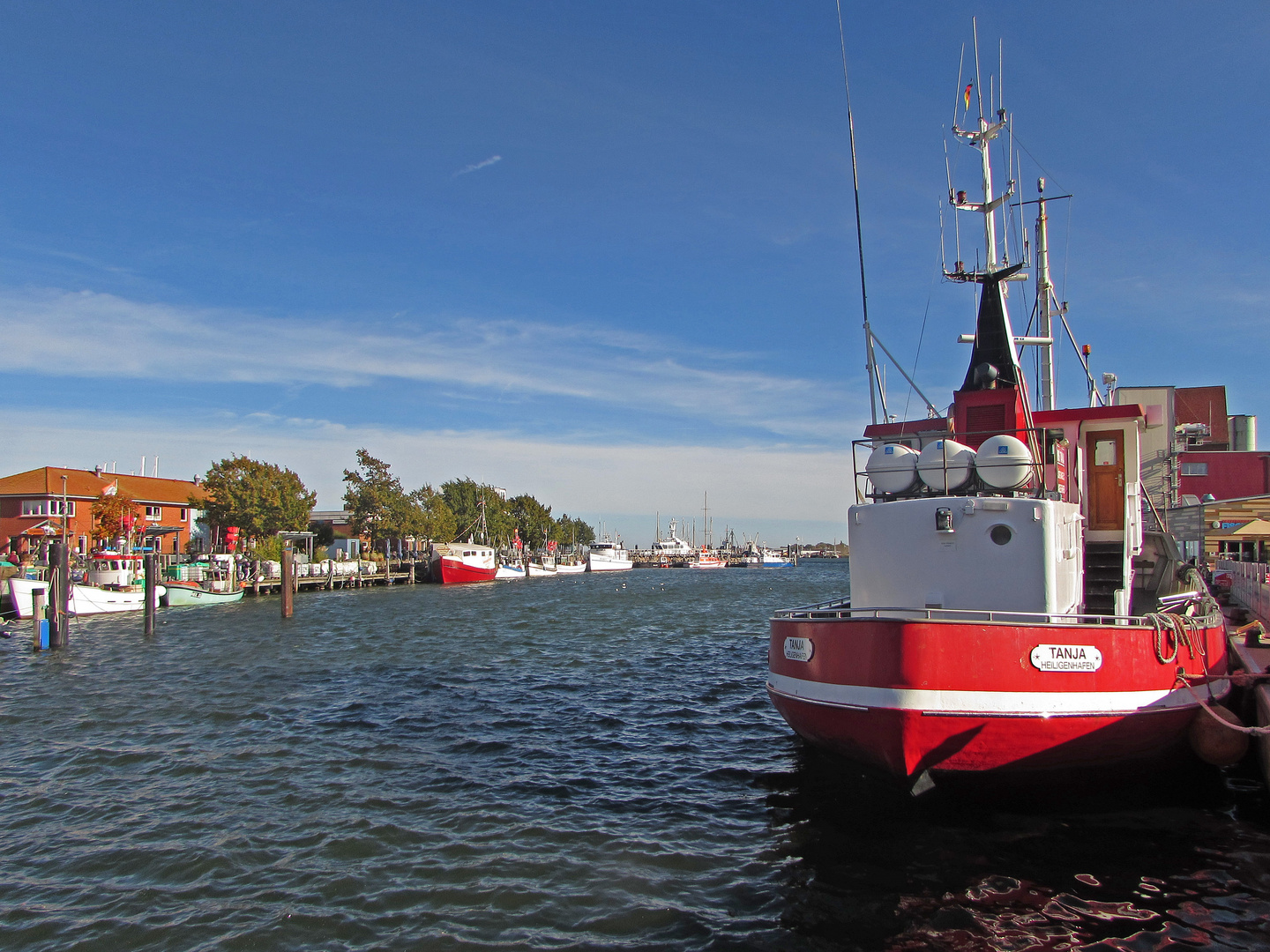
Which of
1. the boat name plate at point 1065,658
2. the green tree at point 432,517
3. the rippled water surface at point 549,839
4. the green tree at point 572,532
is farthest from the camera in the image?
the green tree at point 572,532

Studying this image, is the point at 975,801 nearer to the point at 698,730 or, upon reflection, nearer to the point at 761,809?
the point at 761,809

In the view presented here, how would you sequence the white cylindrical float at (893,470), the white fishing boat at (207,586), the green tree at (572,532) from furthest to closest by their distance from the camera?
the green tree at (572,532)
the white fishing boat at (207,586)
the white cylindrical float at (893,470)

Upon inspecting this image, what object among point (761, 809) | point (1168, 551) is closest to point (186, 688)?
point (761, 809)

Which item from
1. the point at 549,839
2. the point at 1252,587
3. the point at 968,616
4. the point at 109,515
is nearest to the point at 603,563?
the point at 109,515

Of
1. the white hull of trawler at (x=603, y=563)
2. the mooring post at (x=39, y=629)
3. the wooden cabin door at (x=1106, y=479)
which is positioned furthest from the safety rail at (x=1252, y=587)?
the white hull of trawler at (x=603, y=563)

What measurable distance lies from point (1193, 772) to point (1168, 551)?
486 cm

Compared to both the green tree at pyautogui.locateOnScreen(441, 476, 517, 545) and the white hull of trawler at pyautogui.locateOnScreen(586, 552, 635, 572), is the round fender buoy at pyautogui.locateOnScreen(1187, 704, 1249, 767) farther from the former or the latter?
the white hull of trawler at pyautogui.locateOnScreen(586, 552, 635, 572)

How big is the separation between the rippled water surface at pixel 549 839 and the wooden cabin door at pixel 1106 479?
4341 millimetres

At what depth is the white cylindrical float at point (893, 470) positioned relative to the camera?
10.7 meters

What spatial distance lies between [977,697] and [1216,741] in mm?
4239

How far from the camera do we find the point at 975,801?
30.1ft

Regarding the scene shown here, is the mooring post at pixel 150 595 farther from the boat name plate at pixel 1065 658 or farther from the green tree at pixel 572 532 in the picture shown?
the green tree at pixel 572 532

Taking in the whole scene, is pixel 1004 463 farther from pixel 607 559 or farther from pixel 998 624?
pixel 607 559

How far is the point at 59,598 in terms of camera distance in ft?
87.5
